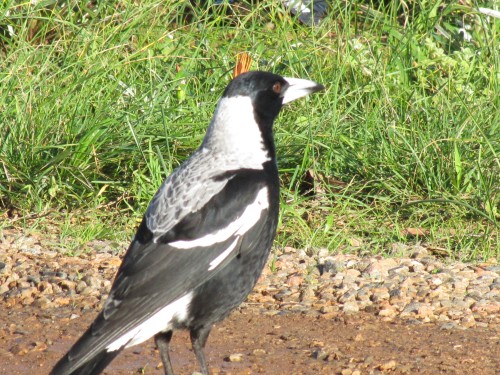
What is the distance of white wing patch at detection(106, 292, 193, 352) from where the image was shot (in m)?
3.04

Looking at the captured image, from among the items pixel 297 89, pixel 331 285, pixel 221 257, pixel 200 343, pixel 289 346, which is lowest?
pixel 331 285

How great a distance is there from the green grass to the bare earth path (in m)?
0.34

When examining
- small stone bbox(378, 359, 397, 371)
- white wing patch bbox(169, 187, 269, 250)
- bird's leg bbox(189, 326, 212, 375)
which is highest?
white wing patch bbox(169, 187, 269, 250)

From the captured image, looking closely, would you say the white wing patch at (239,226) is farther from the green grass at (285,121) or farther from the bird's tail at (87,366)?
the green grass at (285,121)

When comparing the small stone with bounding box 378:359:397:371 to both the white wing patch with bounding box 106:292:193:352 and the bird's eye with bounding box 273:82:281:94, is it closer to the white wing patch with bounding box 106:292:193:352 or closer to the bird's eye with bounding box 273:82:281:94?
the white wing patch with bounding box 106:292:193:352

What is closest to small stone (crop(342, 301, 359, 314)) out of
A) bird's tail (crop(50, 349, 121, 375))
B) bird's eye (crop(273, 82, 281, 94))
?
bird's eye (crop(273, 82, 281, 94))

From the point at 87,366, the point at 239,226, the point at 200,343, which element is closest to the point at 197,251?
the point at 239,226

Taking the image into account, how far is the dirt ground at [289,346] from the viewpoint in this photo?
3.48 meters

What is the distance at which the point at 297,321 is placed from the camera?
395 centimetres

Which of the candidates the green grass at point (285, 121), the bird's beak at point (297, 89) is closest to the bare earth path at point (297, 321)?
the green grass at point (285, 121)

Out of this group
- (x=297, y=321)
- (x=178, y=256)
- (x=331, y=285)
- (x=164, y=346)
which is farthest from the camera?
(x=331, y=285)

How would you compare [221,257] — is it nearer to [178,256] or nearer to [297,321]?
[178,256]

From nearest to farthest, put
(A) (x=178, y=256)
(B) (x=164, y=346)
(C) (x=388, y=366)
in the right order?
(A) (x=178, y=256), (B) (x=164, y=346), (C) (x=388, y=366)

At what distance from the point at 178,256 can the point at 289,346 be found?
0.76 m
